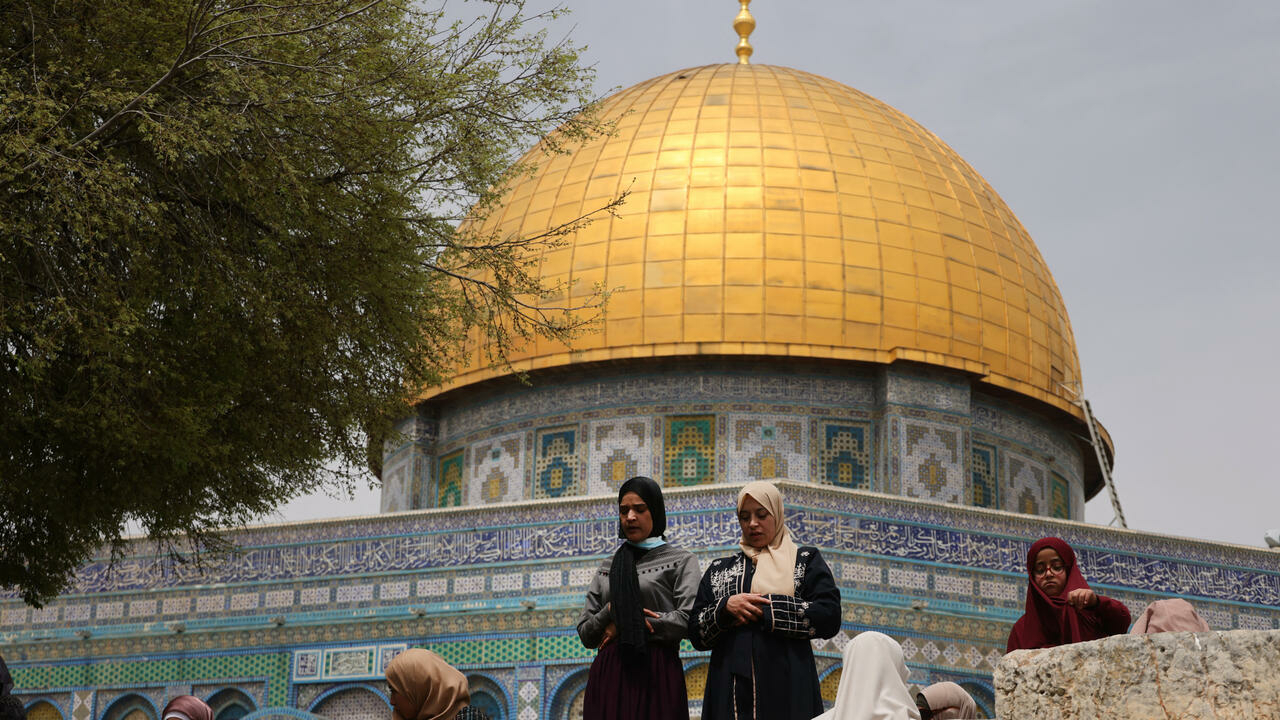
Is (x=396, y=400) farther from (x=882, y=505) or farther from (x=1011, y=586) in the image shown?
(x=1011, y=586)

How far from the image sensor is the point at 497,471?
20422 mm

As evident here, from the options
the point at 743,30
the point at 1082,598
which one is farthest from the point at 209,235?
the point at 743,30

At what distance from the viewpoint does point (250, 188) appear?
923cm

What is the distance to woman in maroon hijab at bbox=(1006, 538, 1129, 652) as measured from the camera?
6.31 m

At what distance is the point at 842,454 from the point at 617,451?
2.54m

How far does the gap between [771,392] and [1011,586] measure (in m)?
3.91

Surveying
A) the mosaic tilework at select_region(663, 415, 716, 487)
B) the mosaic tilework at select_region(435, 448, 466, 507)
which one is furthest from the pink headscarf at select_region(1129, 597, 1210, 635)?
the mosaic tilework at select_region(435, 448, 466, 507)

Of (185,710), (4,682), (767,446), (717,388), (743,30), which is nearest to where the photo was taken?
(4,682)

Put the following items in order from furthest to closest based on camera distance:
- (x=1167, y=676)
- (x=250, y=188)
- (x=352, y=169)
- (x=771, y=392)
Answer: (x=771, y=392) < (x=352, y=169) < (x=250, y=188) < (x=1167, y=676)

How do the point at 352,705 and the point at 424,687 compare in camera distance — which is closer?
the point at 424,687

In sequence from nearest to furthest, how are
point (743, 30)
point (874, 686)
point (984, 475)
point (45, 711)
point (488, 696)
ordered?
1. point (874, 686)
2. point (488, 696)
3. point (45, 711)
4. point (984, 475)
5. point (743, 30)

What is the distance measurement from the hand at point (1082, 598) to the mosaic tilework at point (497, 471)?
14.0 meters

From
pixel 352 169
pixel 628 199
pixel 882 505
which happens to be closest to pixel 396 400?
pixel 352 169

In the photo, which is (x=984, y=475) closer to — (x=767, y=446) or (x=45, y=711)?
(x=767, y=446)
